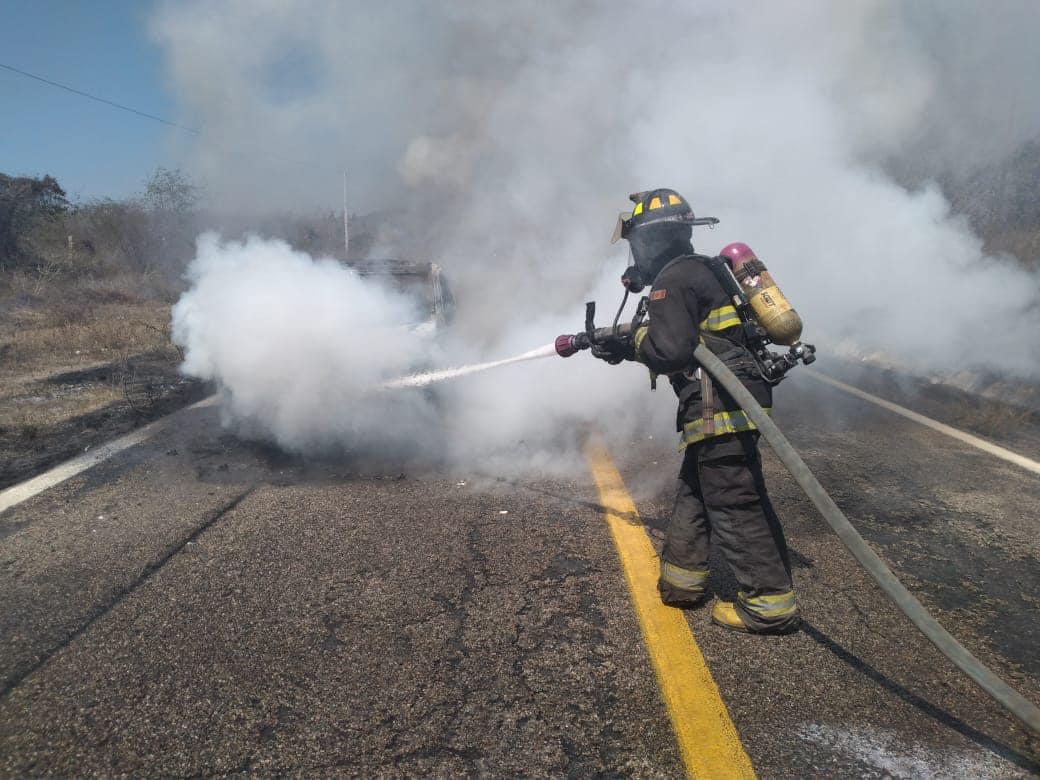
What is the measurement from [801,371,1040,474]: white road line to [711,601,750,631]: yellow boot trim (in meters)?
3.23

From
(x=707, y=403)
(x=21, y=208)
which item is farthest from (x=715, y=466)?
(x=21, y=208)

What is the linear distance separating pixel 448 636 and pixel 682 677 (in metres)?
0.85

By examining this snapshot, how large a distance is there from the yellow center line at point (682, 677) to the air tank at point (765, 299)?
1165mm

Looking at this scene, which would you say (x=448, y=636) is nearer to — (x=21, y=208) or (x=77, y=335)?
(x=77, y=335)

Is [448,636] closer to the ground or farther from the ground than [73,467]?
closer to the ground

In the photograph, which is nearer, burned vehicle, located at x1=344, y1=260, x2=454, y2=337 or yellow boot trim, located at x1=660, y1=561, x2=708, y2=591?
yellow boot trim, located at x1=660, y1=561, x2=708, y2=591

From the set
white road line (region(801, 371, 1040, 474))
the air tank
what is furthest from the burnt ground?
white road line (region(801, 371, 1040, 474))

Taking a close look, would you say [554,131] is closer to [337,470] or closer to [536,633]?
[337,470]

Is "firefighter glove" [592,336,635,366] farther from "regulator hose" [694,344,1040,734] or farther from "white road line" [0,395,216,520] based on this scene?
"white road line" [0,395,216,520]

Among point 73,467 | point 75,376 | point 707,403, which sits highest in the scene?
point 707,403

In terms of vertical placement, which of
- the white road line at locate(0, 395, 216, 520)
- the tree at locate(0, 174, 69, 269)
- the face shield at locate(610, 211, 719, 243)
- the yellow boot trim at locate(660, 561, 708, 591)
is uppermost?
the tree at locate(0, 174, 69, 269)

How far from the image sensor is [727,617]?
8.43 ft

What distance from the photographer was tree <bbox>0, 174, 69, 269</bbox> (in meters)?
15.2

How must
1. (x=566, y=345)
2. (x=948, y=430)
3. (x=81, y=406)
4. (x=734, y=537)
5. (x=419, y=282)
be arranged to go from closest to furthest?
(x=734, y=537)
(x=566, y=345)
(x=948, y=430)
(x=81, y=406)
(x=419, y=282)
